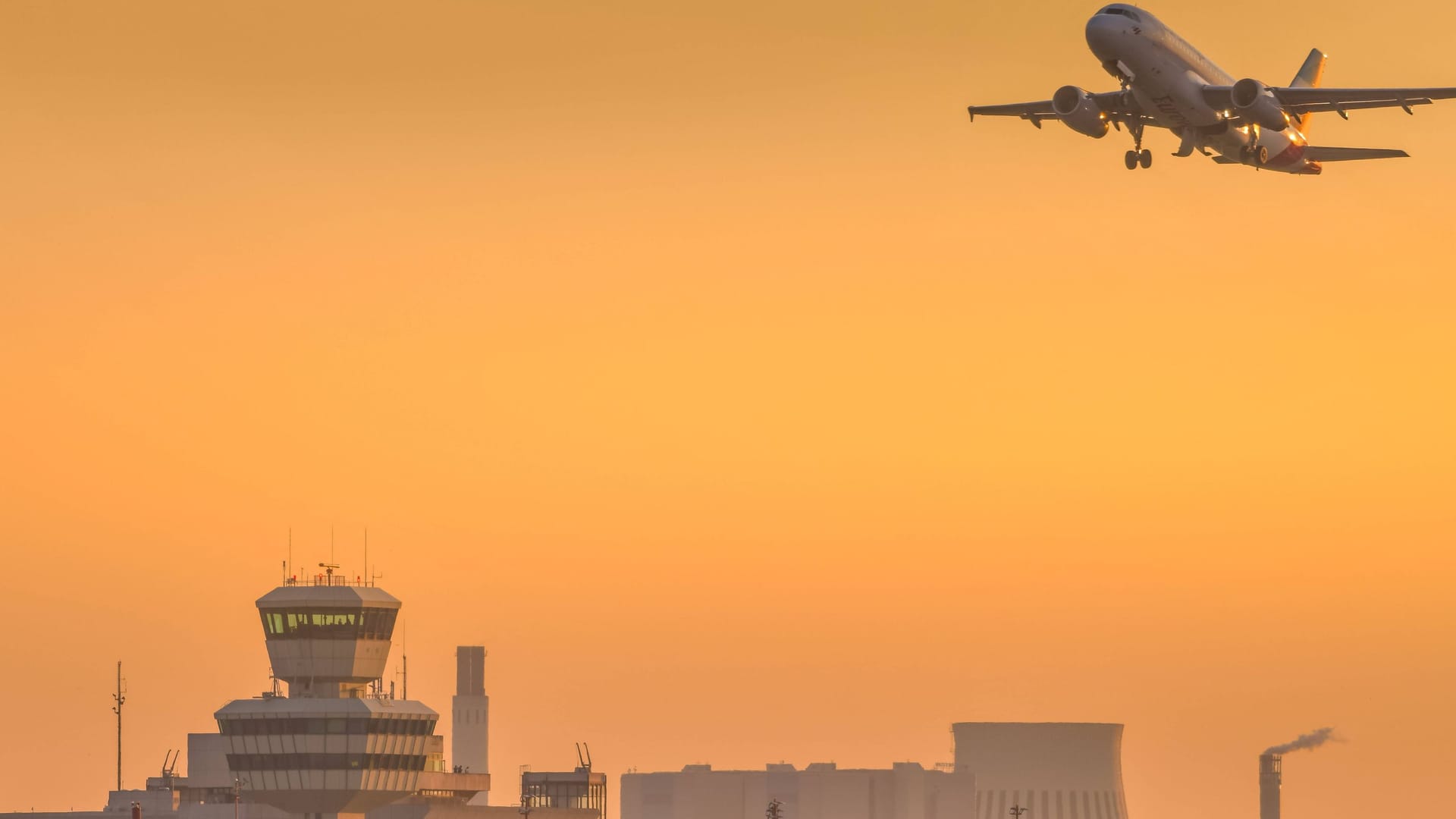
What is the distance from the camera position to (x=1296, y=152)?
161875 mm

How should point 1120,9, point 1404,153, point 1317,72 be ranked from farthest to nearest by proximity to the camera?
point 1317,72, point 1404,153, point 1120,9

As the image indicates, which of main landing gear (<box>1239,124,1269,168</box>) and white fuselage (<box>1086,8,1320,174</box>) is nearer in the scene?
white fuselage (<box>1086,8,1320,174</box>)

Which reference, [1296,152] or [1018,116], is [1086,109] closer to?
[1018,116]

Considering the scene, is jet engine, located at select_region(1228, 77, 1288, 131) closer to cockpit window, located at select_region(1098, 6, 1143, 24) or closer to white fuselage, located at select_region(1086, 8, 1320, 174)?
white fuselage, located at select_region(1086, 8, 1320, 174)

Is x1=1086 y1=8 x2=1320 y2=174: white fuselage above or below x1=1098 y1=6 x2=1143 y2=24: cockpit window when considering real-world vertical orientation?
below

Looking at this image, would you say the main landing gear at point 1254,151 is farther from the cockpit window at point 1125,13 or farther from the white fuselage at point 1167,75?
the cockpit window at point 1125,13

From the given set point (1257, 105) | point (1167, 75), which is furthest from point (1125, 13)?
point (1257, 105)

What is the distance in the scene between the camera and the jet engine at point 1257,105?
483ft

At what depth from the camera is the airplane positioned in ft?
472

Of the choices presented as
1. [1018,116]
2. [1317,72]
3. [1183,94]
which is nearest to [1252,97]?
[1183,94]

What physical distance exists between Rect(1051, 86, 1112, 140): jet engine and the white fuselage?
9.02ft

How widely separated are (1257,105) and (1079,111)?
9.88 metres

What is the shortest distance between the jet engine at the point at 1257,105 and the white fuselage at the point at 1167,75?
128 cm

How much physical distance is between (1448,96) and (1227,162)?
1419cm
